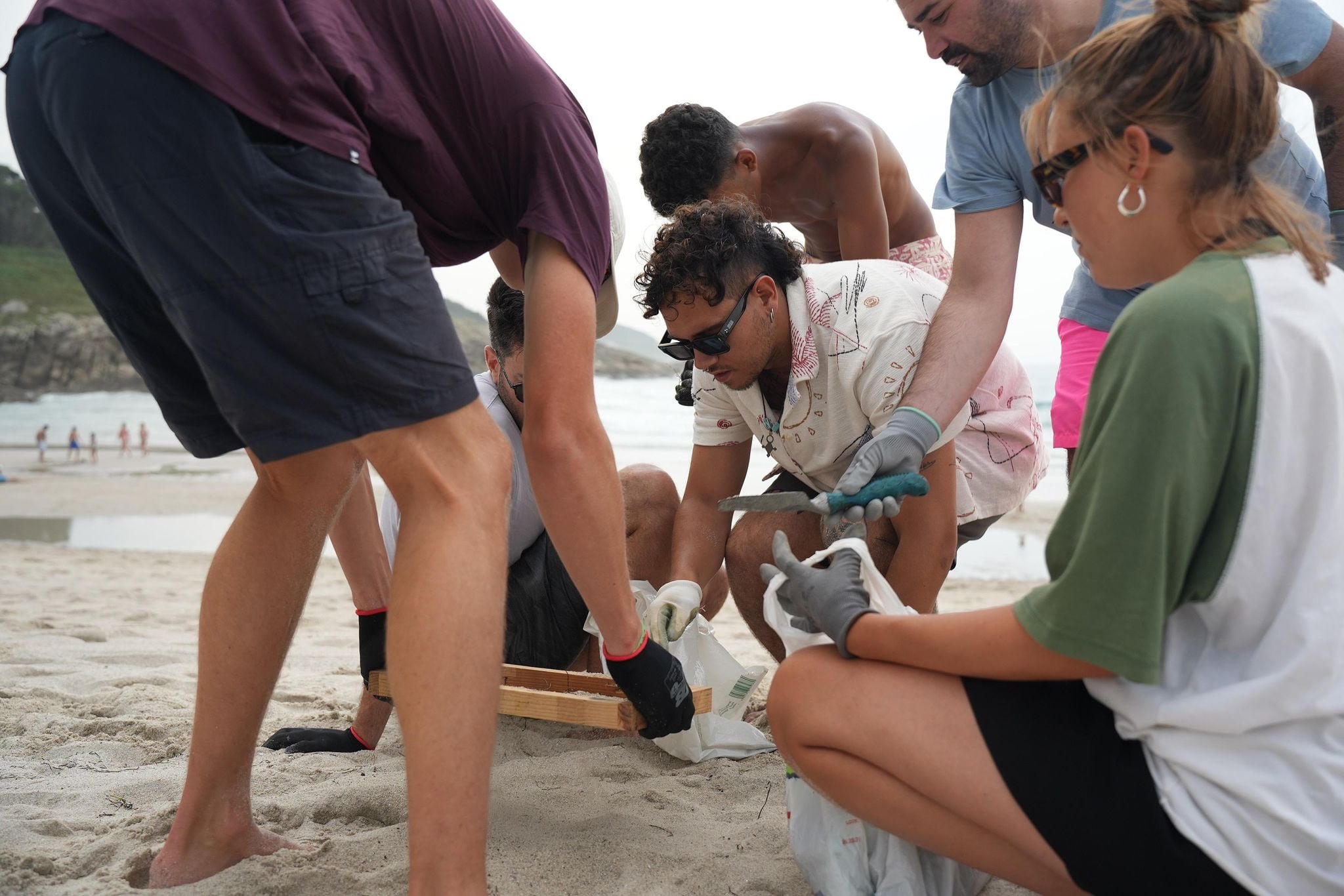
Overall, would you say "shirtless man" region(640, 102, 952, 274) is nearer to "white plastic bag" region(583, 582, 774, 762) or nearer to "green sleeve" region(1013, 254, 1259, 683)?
"white plastic bag" region(583, 582, 774, 762)

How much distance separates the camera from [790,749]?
4.84 feet

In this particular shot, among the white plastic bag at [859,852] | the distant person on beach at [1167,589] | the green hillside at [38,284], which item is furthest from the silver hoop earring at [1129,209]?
the green hillside at [38,284]

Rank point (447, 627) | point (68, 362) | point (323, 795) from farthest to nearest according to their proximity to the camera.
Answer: point (68, 362), point (323, 795), point (447, 627)

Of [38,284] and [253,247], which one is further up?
[38,284]

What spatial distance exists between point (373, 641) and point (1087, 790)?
1.39 m

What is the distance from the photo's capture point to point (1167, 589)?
1.12m

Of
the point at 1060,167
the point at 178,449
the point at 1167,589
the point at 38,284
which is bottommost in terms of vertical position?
the point at 178,449

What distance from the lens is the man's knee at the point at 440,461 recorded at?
1.25 metres

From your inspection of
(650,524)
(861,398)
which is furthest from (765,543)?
(861,398)

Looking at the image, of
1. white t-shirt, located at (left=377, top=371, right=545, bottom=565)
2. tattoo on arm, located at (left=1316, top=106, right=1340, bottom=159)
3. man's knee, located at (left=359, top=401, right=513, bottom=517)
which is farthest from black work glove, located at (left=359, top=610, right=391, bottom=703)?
tattoo on arm, located at (left=1316, top=106, right=1340, bottom=159)

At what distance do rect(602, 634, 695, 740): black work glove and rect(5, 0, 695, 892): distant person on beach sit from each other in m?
0.32

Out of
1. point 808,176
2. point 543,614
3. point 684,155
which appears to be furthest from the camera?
point 808,176

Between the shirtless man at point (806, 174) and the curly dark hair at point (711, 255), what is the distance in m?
0.59

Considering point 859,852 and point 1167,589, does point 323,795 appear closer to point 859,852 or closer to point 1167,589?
point 859,852
